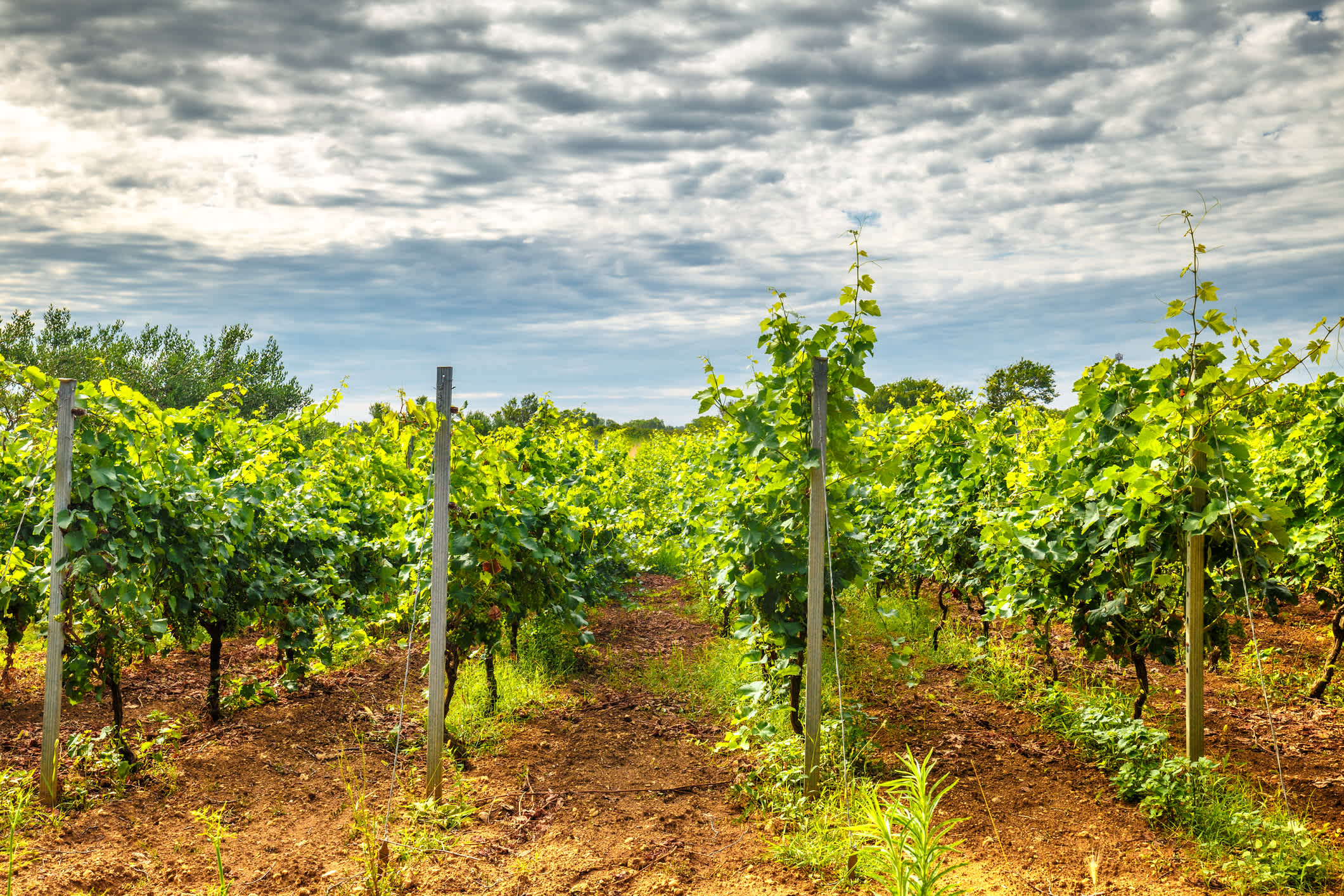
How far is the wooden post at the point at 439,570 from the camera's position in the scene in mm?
3977

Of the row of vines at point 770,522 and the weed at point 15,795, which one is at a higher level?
the row of vines at point 770,522

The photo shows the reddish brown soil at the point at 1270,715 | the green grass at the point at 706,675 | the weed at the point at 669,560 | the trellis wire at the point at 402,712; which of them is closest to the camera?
the trellis wire at the point at 402,712

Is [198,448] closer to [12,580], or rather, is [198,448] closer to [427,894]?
[12,580]

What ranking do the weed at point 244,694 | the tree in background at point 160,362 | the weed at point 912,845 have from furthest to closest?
the tree in background at point 160,362 < the weed at point 244,694 < the weed at point 912,845

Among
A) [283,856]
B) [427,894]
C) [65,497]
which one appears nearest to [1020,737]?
[427,894]

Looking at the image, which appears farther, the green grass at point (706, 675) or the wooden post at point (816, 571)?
the green grass at point (706, 675)

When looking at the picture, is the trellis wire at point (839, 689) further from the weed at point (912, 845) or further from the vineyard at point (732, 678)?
the weed at point (912, 845)

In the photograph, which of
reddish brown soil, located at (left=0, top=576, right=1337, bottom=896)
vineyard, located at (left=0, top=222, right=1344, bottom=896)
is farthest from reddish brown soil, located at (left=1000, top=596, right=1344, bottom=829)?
reddish brown soil, located at (left=0, top=576, right=1337, bottom=896)

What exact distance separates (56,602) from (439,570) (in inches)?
75.7

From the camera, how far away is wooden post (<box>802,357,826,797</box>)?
384 centimetres

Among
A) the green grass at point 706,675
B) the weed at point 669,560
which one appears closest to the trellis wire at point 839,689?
the green grass at point 706,675

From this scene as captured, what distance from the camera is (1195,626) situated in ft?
12.7

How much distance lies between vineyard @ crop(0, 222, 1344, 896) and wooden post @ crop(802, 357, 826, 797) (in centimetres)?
3

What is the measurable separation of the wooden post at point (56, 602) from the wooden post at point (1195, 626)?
215 inches
